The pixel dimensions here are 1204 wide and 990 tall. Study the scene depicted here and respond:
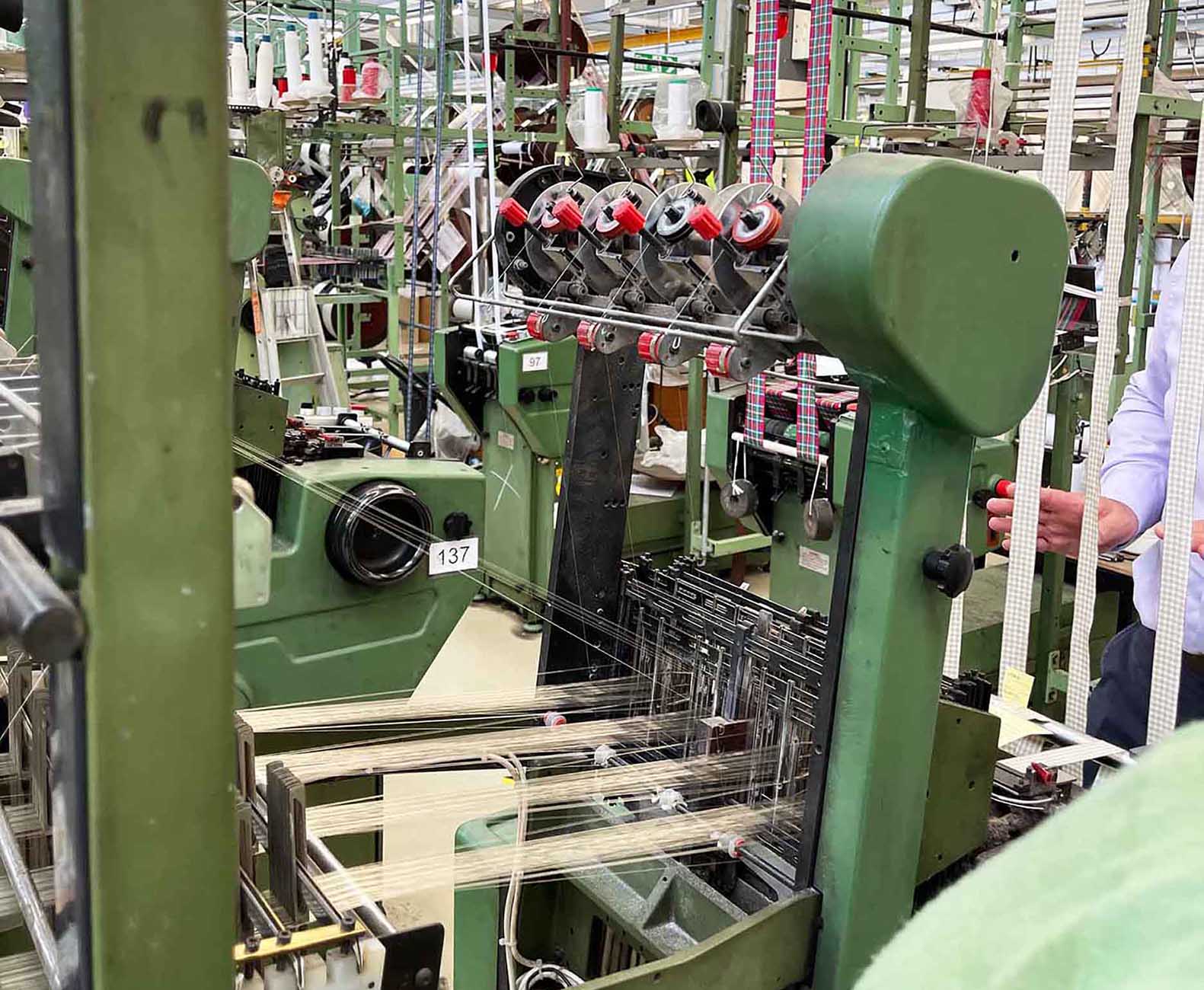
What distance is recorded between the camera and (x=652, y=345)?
5.01ft

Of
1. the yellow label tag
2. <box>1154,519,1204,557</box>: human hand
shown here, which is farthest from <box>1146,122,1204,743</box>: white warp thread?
the yellow label tag

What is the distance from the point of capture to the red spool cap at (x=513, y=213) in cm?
178

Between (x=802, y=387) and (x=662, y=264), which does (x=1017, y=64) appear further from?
(x=662, y=264)

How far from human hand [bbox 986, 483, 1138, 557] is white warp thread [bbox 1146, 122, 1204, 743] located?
0.33 ft

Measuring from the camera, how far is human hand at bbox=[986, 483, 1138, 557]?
222cm

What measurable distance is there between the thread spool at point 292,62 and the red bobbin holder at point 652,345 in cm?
489

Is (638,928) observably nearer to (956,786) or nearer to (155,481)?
(956,786)

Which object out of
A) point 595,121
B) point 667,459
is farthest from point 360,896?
point 595,121

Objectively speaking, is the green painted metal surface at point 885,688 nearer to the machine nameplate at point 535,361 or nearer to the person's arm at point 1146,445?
the person's arm at point 1146,445

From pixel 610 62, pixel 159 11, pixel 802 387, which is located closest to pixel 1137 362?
pixel 802 387

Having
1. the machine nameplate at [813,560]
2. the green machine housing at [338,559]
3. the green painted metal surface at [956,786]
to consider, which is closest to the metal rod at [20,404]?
the green painted metal surface at [956,786]

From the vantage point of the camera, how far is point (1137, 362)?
454 cm

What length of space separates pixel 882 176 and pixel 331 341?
22.8 ft

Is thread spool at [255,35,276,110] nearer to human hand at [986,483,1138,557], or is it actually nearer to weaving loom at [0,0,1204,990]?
weaving loom at [0,0,1204,990]
